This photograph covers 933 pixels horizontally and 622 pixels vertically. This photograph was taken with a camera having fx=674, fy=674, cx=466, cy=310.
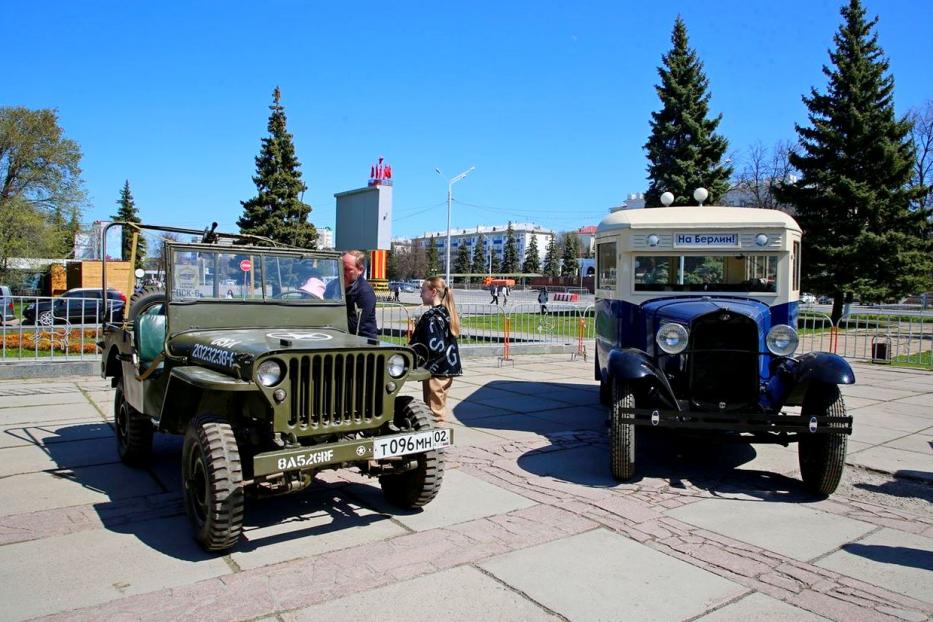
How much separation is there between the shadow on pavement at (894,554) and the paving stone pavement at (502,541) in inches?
0.7

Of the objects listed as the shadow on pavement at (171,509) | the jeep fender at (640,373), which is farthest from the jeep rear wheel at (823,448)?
the shadow on pavement at (171,509)

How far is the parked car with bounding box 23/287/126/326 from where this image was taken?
1188cm

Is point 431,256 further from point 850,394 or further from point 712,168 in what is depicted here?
point 850,394

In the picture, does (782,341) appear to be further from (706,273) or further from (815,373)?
(706,273)

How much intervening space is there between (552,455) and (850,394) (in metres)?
6.60

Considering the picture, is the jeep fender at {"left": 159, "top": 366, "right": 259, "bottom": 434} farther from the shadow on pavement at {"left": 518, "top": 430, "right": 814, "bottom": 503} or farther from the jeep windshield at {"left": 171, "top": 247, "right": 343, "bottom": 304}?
the shadow on pavement at {"left": 518, "top": 430, "right": 814, "bottom": 503}

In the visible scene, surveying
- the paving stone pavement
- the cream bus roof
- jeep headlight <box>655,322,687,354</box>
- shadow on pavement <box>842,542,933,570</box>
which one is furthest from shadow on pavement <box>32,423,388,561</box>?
the cream bus roof

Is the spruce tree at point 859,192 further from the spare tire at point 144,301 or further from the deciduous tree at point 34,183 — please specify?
the deciduous tree at point 34,183

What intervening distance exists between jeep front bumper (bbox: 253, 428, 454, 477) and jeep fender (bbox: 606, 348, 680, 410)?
5.88 feet

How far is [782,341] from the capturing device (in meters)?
5.98

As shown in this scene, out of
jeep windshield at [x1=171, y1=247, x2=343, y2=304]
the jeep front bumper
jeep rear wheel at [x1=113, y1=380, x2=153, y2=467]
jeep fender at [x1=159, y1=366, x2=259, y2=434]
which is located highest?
jeep windshield at [x1=171, y1=247, x2=343, y2=304]

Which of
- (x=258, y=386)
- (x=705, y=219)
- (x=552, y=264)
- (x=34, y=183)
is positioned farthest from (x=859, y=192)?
(x=552, y=264)

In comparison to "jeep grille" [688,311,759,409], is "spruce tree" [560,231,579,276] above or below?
above

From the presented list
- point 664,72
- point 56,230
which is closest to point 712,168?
point 664,72
